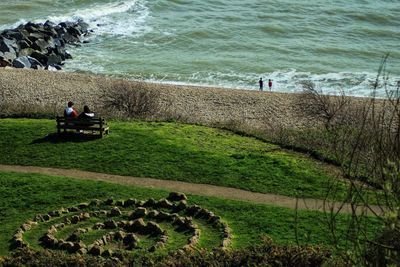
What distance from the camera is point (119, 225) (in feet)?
74.9

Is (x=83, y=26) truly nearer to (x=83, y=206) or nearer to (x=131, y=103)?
(x=131, y=103)

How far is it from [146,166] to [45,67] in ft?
111

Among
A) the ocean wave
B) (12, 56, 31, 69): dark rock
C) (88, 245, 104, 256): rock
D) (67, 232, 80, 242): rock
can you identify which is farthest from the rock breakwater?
(88, 245, 104, 256): rock

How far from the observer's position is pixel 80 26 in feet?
240

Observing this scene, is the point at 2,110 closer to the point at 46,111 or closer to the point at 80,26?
the point at 46,111

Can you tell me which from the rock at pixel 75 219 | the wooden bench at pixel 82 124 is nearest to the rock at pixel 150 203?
the rock at pixel 75 219

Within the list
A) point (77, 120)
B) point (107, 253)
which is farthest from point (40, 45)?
point (107, 253)

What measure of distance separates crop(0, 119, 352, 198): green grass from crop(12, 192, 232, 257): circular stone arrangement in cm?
331

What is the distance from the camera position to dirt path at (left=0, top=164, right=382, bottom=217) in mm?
25453

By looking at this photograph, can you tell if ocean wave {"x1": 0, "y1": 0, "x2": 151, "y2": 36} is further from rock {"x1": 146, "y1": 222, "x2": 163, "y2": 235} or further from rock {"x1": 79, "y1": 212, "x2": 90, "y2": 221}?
rock {"x1": 146, "y1": 222, "x2": 163, "y2": 235}

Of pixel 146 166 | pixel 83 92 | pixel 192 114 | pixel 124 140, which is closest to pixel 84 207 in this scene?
pixel 146 166

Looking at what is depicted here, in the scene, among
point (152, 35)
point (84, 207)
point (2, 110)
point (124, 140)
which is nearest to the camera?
point (84, 207)

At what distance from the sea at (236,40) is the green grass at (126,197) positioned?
1198 inches

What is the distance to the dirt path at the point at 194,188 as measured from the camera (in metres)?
25.5
